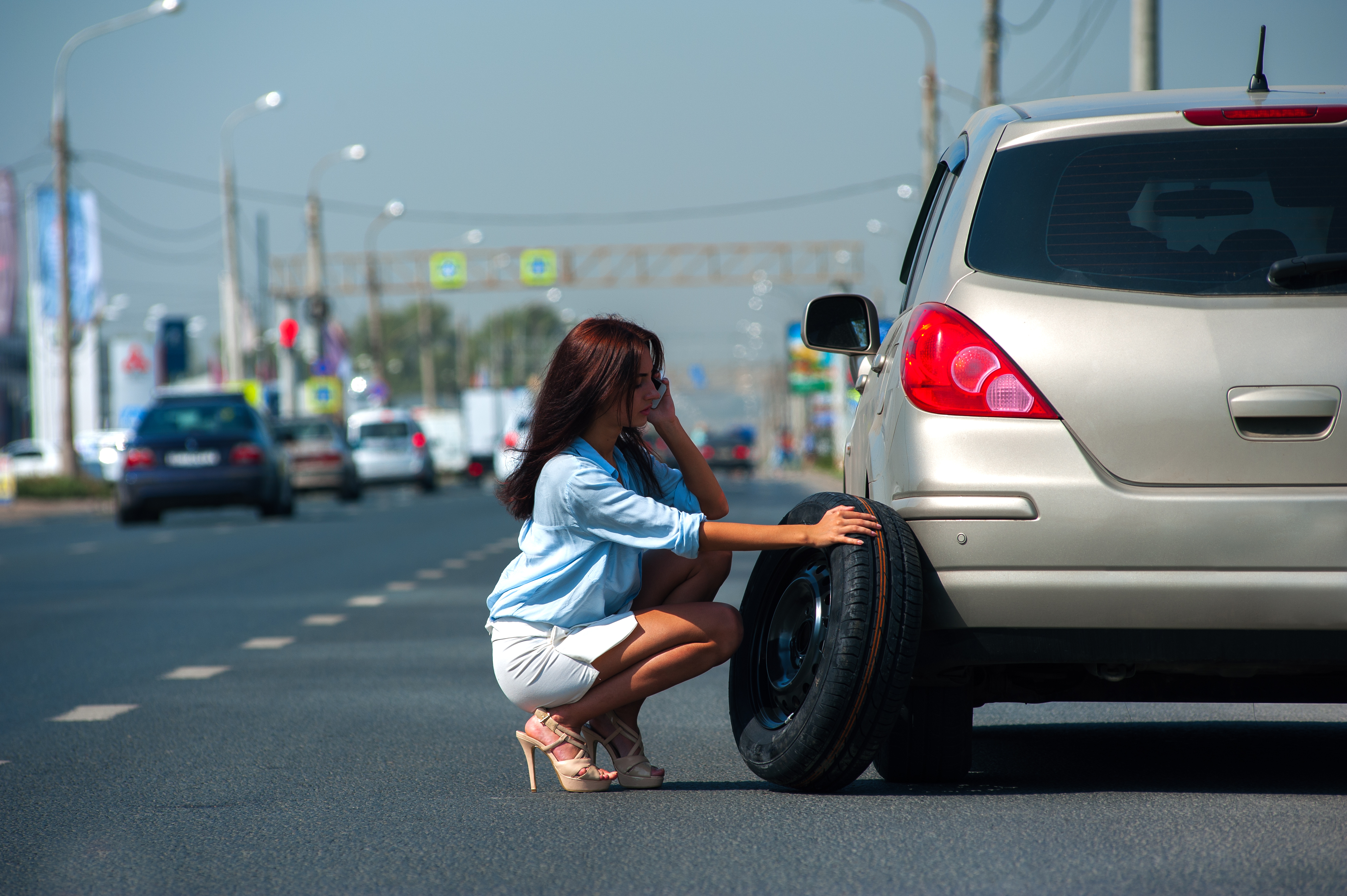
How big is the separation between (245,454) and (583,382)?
19458 mm

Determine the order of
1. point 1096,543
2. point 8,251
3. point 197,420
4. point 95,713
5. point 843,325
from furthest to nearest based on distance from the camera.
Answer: point 8,251 → point 197,420 → point 95,713 → point 843,325 → point 1096,543

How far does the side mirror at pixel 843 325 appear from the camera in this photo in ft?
17.8

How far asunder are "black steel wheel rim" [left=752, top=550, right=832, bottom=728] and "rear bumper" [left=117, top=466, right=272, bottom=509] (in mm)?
19246

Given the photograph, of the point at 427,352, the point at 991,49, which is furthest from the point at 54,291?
the point at 427,352

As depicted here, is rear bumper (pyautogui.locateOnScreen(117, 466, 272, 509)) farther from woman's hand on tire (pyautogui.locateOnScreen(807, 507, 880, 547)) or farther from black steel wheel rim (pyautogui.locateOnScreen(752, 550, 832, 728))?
woman's hand on tire (pyautogui.locateOnScreen(807, 507, 880, 547))

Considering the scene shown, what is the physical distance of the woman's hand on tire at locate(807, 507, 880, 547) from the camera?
4.55 m

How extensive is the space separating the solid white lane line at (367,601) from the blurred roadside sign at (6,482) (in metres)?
22.6

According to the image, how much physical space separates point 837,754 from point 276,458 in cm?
2085

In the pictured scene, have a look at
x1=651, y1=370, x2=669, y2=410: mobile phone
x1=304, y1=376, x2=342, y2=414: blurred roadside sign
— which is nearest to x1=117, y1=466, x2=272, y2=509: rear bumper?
x1=651, y1=370, x2=669, y2=410: mobile phone

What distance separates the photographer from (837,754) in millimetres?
4566

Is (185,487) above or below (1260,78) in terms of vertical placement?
below

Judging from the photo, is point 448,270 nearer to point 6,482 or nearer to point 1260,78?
point 6,482

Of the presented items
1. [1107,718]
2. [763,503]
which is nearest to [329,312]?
[763,503]

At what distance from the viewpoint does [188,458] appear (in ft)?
76.1
